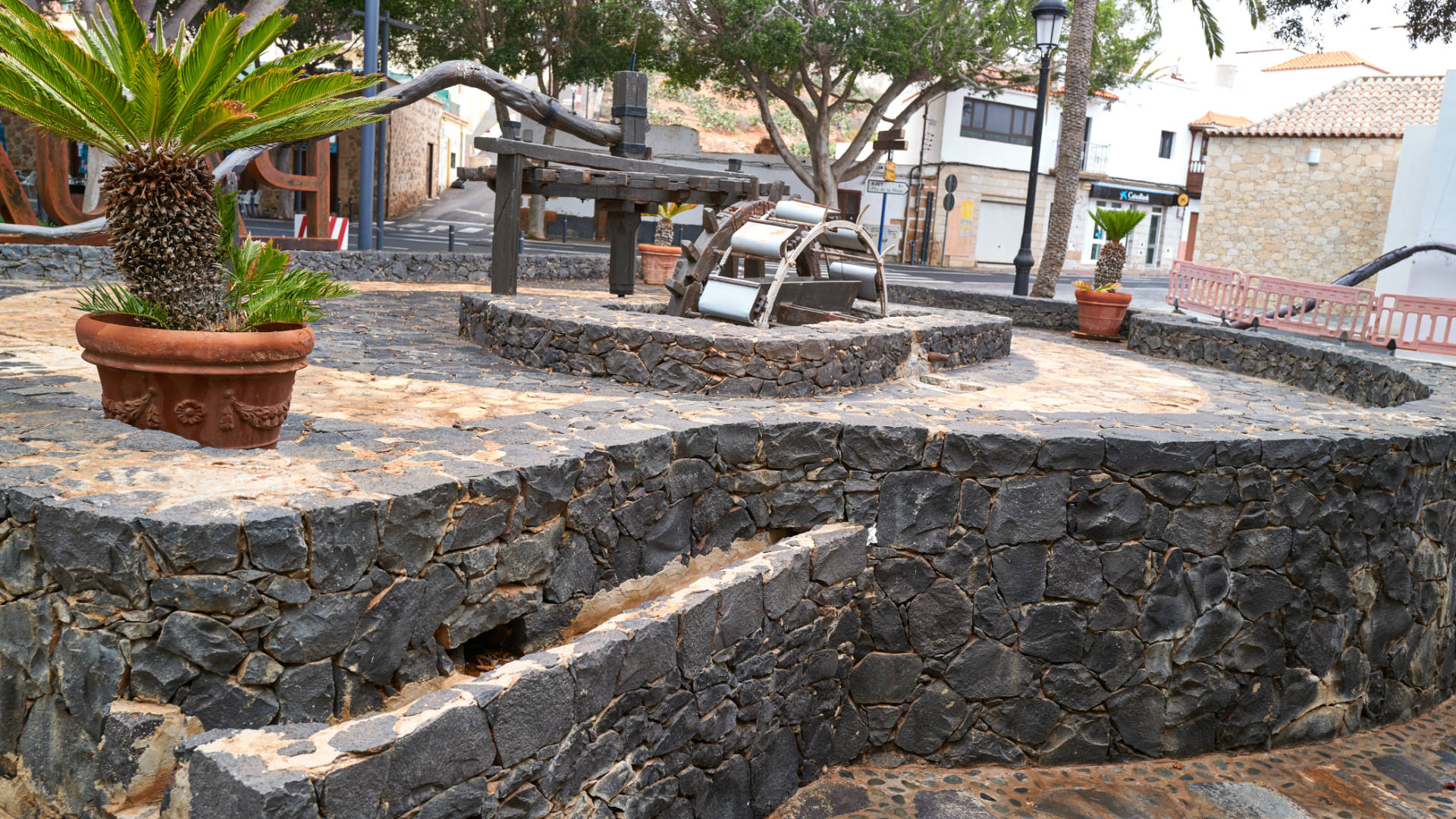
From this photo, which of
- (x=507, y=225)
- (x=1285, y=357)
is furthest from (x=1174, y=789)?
(x=507, y=225)

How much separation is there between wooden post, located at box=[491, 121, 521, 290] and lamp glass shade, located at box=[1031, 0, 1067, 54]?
815 cm

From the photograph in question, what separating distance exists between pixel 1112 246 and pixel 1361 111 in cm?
1294

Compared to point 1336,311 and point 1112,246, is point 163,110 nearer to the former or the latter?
point 1112,246

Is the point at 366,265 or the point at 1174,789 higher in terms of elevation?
the point at 366,265

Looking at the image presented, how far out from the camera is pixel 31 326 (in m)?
7.50

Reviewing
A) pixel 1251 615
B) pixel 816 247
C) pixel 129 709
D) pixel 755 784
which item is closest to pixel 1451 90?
pixel 816 247

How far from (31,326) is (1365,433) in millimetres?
9285

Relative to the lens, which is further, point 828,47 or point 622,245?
point 828,47

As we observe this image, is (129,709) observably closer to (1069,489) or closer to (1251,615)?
(1069,489)

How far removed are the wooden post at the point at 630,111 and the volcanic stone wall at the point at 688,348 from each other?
332 centimetres

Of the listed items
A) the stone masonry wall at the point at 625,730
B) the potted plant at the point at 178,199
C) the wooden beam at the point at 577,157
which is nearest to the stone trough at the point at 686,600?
the stone masonry wall at the point at 625,730

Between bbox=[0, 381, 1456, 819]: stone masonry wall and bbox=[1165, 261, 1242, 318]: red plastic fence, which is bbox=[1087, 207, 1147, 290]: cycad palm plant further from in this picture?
bbox=[0, 381, 1456, 819]: stone masonry wall

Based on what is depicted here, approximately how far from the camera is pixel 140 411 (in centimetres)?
Answer: 446

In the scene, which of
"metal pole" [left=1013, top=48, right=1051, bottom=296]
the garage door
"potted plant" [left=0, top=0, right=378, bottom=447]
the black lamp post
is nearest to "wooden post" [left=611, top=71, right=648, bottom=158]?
the black lamp post
